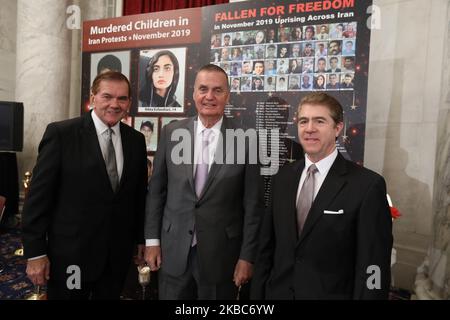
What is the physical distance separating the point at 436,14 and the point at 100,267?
Result: 3.86m

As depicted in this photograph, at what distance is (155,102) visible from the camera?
385 centimetres

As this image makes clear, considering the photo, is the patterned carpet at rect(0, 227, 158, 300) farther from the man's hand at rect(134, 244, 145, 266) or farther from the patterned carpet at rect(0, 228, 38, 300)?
the man's hand at rect(134, 244, 145, 266)

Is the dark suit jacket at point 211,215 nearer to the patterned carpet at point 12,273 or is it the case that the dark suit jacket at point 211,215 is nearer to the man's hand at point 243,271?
the man's hand at point 243,271

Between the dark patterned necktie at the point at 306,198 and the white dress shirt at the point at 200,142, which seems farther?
the white dress shirt at the point at 200,142

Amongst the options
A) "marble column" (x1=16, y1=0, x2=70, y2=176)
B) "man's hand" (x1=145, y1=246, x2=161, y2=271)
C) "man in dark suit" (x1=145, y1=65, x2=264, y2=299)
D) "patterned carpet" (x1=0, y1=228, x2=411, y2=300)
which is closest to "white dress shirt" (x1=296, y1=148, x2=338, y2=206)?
"man in dark suit" (x1=145, y1=65, x2=264, y2=299)

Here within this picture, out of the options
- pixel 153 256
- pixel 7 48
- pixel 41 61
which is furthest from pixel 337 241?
pixel 7 48

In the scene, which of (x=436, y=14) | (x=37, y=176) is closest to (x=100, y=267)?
(x=37, y=176)

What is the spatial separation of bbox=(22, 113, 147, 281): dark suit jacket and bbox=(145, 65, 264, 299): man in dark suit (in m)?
0.23

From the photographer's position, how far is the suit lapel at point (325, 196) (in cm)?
163

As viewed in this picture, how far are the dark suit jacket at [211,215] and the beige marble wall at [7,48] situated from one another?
Answer: 5906mm

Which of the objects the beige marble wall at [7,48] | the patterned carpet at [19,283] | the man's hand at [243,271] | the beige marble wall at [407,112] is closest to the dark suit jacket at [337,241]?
the man's hand at [243,271]
